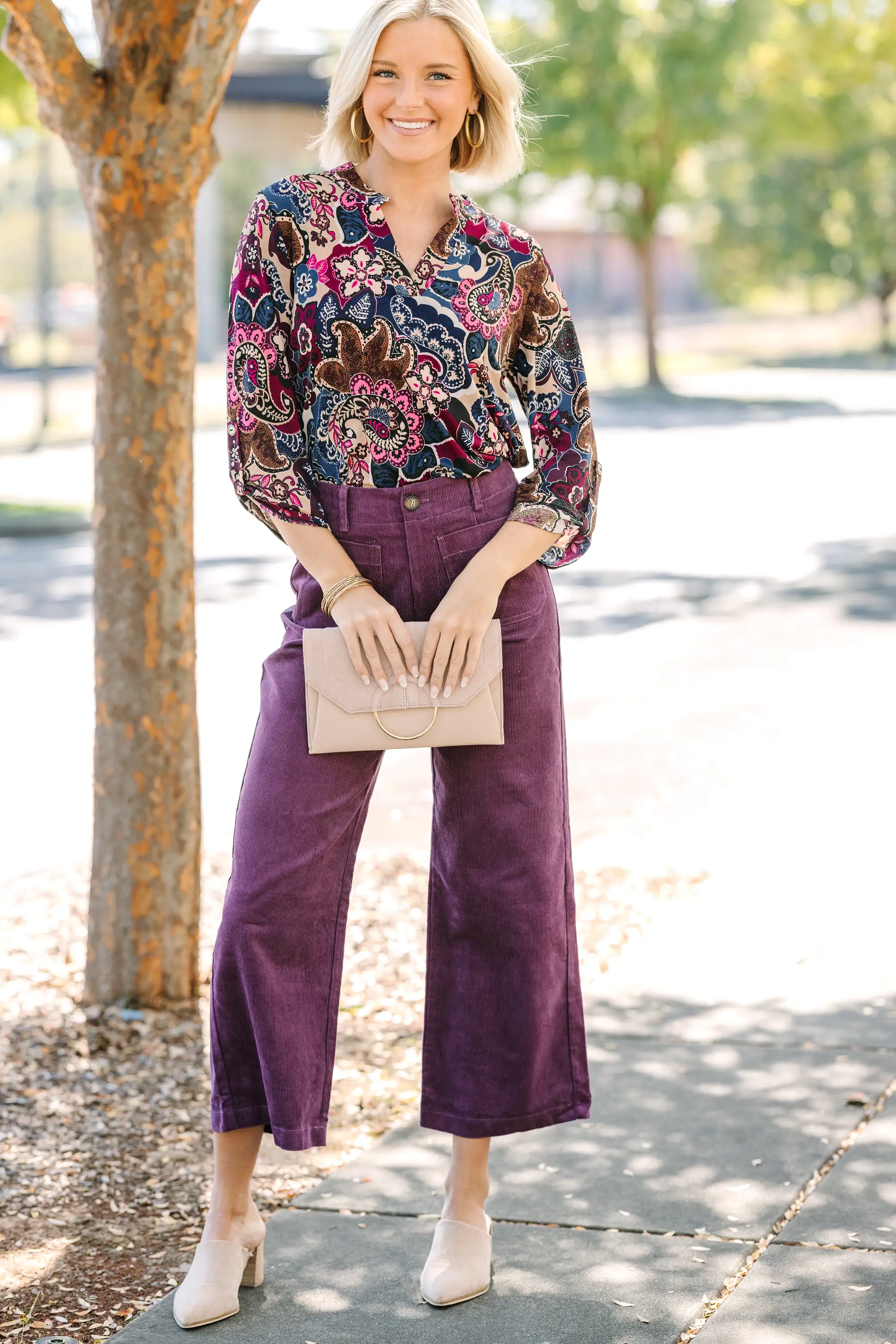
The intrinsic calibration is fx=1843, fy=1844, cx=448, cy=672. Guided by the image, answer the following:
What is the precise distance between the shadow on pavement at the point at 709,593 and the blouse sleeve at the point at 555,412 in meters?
7.31

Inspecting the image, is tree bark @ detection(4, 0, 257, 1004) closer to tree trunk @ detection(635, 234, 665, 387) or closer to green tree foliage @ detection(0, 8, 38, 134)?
green tree foliage @ detection(0, 8, 38, 134)

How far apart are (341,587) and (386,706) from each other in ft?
0.65

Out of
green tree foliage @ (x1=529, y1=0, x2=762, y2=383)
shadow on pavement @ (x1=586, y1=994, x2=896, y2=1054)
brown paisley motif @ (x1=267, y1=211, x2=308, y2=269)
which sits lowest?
shadow on pavement @ (x1=586, y1=994, x2=896, y2=1054)

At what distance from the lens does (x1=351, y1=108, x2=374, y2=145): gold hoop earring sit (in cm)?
299

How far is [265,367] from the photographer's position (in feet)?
9.41

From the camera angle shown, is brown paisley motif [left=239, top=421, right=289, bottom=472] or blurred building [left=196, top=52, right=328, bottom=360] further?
blurred building [left=196, top=52, right=328, bottom=360]

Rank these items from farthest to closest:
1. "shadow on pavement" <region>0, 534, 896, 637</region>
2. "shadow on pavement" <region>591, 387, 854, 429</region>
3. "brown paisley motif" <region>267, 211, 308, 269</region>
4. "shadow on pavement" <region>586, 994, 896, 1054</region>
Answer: "shadow on pavement" <region>591, 387, 854, 429</region> → "shadow on pavement" <region>0, 534, 896, 637</region> → "shadow on pavement" <region>586, 994, 896, 1054</region> → "brown paisley motif" <region>267, 211, 308, 269</region>

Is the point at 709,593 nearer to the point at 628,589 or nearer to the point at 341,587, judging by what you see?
the point at 628,589

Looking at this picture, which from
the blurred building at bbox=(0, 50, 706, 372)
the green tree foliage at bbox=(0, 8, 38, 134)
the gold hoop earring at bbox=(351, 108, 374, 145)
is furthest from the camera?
the blurred building at bbox=(0, 50, 706, 372)

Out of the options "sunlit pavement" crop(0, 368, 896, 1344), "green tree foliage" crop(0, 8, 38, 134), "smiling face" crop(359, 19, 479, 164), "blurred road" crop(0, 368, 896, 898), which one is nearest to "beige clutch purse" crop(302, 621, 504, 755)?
"smiling face" crop(359, 19, 479, 164)

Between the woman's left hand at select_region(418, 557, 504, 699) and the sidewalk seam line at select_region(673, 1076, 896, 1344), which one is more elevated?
the woman's left hand at select_region(418, 557, 504, 699)

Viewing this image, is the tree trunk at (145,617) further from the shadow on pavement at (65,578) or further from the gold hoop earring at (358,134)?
the shadow on pavement at (65,578)

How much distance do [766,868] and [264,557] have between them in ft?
29.4

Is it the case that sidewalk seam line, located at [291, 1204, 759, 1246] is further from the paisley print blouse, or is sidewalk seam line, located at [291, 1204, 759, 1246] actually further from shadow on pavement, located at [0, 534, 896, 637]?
shadow on pavement, located at [0, 534, 896, 637]
